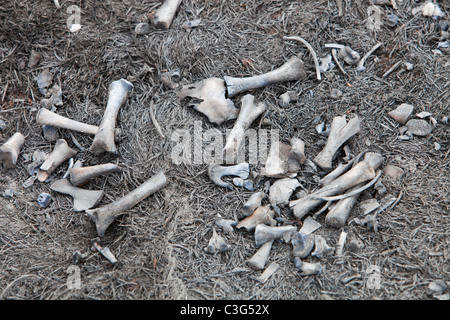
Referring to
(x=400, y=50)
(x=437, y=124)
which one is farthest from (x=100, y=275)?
(x=400, y=50)

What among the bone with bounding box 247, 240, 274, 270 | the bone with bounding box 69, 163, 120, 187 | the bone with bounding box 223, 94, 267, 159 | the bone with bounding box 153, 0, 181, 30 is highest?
the bone with bounding box 153, 0, 181, 30

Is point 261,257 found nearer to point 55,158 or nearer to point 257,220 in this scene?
point 257,220

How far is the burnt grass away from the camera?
Answer: 2553 mm

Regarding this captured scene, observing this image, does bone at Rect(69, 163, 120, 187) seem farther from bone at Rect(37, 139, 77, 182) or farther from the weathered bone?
the weathered bone

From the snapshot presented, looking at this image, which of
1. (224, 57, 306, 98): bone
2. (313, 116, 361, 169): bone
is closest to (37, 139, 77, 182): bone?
(224, 57, 306, 98): bone

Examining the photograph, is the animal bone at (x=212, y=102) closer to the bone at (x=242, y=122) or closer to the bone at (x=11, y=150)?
the bone at (x=242, y=122)

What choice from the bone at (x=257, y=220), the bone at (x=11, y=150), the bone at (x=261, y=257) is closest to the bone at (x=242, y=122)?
the bone at (x=257, y=220)

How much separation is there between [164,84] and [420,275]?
229 cm

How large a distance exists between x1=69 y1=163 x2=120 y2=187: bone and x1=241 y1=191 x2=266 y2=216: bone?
988mm

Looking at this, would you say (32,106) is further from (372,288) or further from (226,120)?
(372,288)

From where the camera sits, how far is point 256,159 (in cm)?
299

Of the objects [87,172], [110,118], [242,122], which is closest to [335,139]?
[242,122]

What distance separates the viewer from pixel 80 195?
2889mm

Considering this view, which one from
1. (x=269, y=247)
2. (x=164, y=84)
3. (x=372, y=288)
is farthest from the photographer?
(x=164, y=84)
